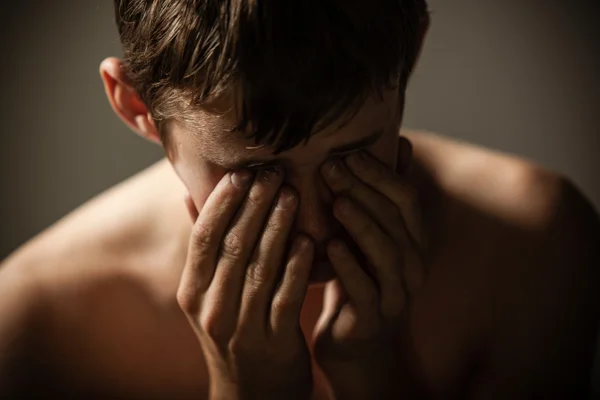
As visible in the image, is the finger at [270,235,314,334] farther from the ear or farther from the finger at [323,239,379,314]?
the ear

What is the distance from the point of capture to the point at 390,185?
69 cm

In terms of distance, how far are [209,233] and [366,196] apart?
165 mm

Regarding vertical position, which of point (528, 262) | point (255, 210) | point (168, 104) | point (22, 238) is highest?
point (168, 104)

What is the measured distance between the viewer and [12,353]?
874mm

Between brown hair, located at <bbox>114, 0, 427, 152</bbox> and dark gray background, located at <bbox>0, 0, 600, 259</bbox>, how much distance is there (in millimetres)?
617

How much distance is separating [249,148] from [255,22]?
0.39ft

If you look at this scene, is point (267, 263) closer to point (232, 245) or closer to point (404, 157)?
point (232, 245)

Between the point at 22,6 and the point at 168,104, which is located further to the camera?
the point at 22,6

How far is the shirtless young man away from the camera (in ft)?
1.93

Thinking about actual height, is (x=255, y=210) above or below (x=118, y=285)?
above

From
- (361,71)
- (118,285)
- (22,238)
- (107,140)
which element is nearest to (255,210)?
(361,71)

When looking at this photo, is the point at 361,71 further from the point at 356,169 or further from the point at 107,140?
the point at 107,140

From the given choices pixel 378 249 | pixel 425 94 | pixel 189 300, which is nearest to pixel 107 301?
pixel 189 300

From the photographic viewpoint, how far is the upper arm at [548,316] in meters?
0.87
